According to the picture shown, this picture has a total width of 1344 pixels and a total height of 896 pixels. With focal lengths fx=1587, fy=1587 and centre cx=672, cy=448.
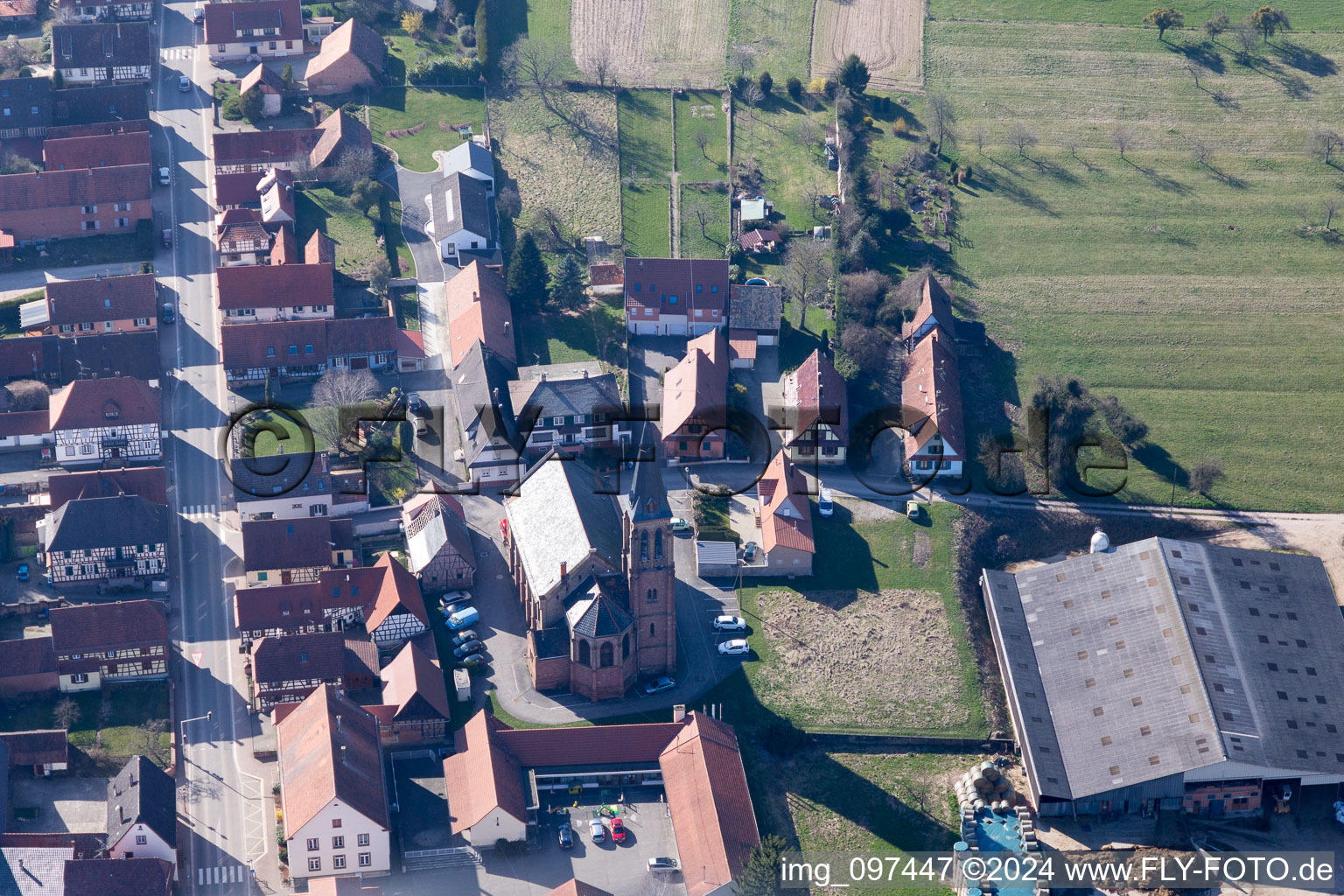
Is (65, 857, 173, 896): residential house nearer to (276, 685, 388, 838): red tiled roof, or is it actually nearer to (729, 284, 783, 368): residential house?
(276, 685, 388, 838): red tiled roof

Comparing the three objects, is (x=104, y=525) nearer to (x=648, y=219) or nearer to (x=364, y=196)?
(x=364, y=196)

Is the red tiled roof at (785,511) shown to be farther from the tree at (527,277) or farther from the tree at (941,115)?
the tree at (941,115)

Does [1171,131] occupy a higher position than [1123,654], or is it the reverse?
[1171,131]

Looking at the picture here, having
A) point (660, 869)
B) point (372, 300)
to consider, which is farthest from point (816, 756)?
point (372, 300)

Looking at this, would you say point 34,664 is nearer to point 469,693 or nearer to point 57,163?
point 469,693

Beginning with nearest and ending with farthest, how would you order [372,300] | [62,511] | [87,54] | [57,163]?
[62,511]
[372,300]
[57,163]
[87,54]

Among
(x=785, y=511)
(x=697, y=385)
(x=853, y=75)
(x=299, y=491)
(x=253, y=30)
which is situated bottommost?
(x=785, y=511)

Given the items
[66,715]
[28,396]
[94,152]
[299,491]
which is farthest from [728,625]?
[94,152]

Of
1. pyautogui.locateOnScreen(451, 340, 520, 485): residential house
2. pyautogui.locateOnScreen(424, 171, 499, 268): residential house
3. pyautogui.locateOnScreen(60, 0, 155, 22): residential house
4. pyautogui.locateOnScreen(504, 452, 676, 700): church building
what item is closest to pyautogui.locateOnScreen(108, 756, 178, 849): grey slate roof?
pyautogui.locateOnScreen(504, 452, 676, 700): church building
